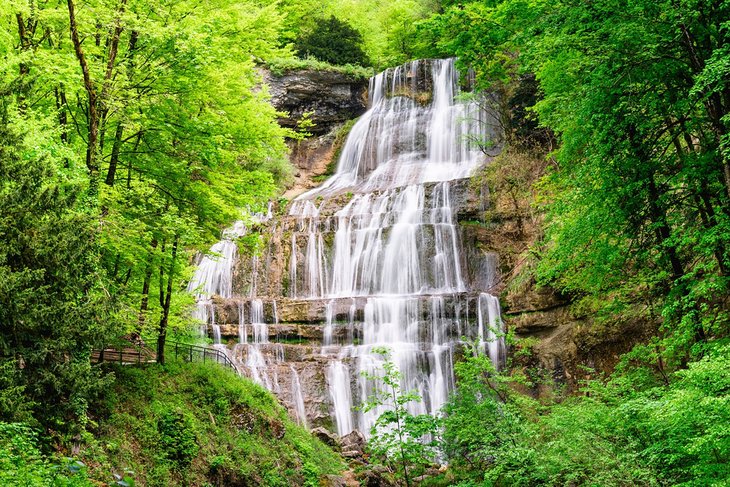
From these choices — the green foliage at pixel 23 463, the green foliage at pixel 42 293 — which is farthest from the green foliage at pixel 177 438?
the green foliage at pixel 23 463

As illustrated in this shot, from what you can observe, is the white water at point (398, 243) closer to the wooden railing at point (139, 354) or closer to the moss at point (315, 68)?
the moss at point (315, 68)

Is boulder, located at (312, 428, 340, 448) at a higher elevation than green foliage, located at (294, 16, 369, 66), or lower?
lower

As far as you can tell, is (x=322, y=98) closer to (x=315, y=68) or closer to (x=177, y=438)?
(x=315, y=68)

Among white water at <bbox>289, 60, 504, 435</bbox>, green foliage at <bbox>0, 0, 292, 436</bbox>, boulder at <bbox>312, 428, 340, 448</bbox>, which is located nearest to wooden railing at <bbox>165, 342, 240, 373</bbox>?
green foliage at <bbox>0, 0, 292, 436</bbox>

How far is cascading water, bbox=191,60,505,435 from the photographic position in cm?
2073

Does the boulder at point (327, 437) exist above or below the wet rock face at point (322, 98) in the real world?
below

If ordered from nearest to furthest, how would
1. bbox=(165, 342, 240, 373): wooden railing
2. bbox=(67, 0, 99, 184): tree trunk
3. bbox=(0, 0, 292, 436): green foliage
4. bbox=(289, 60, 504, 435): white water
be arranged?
bbox=(0, 0, 292, 436): green foliage, bbox=(67, 0, 99, 184): tree trunk, bbox=(165, 342, 240, 373): wooden railing, bbox=(289, 60, 504, 435): white water

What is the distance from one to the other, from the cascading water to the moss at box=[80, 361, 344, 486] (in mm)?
3336

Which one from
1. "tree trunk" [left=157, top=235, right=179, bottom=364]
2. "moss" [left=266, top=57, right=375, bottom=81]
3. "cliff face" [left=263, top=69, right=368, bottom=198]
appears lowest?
"tree trunk" [left=157, top=235, right=179, bottom=364]

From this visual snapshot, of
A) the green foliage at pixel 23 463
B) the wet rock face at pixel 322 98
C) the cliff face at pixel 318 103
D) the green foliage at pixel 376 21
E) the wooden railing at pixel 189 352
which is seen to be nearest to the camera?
the green foliage at pixel 23 463

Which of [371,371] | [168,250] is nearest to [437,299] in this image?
[371,371]

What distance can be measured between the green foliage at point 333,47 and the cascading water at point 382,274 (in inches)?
235

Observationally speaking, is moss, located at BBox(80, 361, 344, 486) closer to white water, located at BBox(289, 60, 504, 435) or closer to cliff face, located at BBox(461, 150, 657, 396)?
white water, located at BBox(289, 60, 504, 435)

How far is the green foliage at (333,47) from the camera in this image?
137 feet
